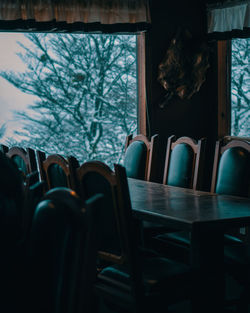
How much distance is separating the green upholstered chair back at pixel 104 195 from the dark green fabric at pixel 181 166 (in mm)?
1182

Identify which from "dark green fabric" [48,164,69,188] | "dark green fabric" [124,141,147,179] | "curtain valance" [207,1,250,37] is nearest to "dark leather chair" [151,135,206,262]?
"dark green fabric" [124,141,147,179]

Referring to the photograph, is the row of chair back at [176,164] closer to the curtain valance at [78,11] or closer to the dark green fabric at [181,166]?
the dark green fabric at [181,166]

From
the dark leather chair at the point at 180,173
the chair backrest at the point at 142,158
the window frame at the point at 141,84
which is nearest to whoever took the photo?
the dark leather chair at the point at 180,173

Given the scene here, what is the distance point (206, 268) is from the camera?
2438 mm

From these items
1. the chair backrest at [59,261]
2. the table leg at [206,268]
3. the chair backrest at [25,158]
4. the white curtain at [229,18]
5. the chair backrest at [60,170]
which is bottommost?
the table leg at [206,268]

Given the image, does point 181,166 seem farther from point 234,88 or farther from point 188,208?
point 234,88

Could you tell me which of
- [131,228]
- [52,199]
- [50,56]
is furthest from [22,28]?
[52,199]

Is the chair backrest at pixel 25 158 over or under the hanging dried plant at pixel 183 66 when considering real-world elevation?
under

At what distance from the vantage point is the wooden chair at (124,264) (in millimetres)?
2199

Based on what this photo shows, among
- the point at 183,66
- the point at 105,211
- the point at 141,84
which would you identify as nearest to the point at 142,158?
the point at 141,84

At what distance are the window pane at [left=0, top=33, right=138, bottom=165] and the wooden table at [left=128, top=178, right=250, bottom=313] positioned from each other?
224 cm

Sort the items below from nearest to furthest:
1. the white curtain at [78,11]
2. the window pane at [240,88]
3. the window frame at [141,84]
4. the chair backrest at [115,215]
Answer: the chair backrest at [115,215], the white curtain at [78,11], the window pane at [240,88], the window frame at [141,84]

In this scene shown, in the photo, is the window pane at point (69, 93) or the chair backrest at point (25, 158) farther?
the window pane at point (69, 93)

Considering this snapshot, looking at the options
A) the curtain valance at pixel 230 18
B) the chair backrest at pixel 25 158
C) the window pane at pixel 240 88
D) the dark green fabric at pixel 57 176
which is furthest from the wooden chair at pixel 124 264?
the curtain valance at pixel 230 18
